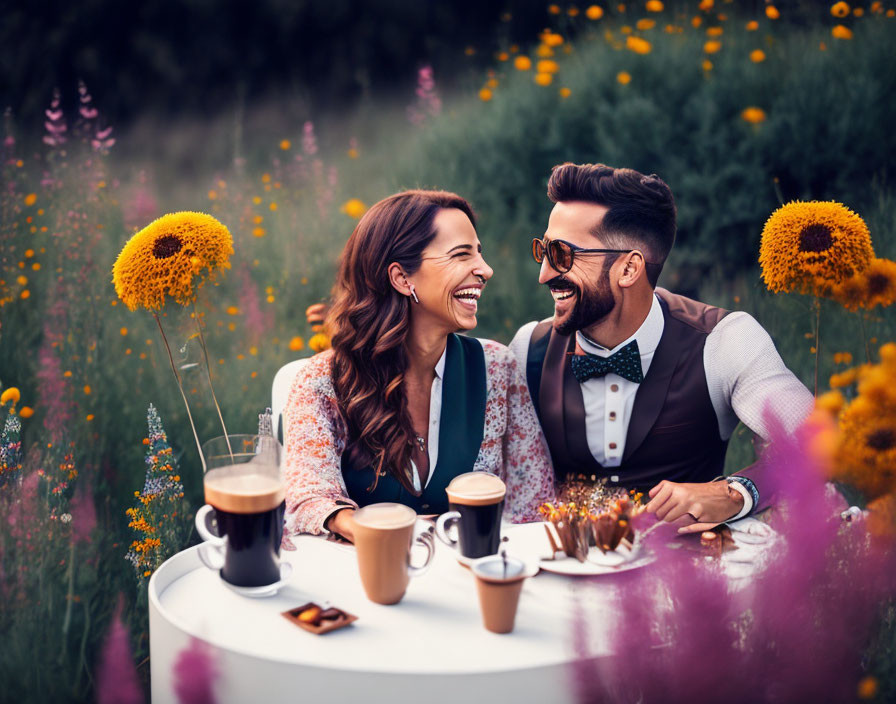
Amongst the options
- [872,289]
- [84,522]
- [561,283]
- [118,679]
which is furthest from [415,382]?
[118,679]

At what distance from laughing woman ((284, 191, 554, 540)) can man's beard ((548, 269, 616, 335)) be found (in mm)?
242

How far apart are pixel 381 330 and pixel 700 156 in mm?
3014

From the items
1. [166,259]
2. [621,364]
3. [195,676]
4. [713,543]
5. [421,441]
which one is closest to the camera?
[195,676]

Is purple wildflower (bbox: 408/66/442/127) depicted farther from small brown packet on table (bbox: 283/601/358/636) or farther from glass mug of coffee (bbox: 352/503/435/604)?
small brown packet on table (bbox: 283/601/358/636)

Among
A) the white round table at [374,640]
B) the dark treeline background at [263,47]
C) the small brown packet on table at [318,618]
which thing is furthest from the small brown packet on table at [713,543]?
the dark treeline background at [263,47]

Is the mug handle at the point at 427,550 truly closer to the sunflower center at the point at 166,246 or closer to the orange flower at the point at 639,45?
the sunflower center at the point at 166,246

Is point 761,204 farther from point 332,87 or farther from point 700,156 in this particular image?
point 332,87

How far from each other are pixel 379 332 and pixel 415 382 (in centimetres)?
20

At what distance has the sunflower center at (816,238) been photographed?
6.99ft

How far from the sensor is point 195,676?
0.96 m

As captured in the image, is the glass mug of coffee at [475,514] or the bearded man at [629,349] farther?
the bearded man at [629,349]

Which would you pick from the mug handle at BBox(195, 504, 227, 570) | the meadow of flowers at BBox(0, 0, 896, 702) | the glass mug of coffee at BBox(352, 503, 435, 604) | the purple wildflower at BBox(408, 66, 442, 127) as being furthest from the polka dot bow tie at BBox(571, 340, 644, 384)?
the purple wildflower at BBox(408, 66, 442, 127)

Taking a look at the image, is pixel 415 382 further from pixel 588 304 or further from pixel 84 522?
pixel 84 522

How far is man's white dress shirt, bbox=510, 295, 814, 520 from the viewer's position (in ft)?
8.35
